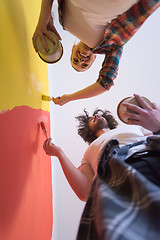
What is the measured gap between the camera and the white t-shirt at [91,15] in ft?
1.87

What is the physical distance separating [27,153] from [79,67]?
0.52 metres

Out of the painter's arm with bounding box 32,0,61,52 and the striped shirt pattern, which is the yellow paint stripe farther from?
the striped shirt pattern

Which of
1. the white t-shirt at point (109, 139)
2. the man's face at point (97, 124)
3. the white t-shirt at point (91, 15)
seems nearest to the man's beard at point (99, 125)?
the man's face at point (97, 124)

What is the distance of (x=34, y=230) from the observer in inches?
28.6

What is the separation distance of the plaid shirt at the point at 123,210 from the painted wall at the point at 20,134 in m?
0.30

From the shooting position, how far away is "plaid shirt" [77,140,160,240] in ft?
0.82

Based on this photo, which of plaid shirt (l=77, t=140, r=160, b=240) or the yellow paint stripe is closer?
plaid shirt (l=77, t=140, r=160, b=240)

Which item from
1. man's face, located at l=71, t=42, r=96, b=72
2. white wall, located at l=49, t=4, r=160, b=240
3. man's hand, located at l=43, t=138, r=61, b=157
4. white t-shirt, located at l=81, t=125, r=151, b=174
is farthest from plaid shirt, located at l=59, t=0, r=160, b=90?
white wall, located at l=49, t=4, r=160, b=240

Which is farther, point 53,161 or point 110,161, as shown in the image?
point 53,161

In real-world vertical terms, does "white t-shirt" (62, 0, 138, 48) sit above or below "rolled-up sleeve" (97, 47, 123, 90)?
above

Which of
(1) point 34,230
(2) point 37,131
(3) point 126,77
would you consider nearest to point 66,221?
(1) point 34,230

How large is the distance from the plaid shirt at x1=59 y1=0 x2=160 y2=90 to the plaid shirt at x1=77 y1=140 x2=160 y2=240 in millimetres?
512

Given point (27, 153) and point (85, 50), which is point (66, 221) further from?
point (85, 50)

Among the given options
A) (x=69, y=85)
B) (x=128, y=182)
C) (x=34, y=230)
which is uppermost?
(x=69, y=85)
